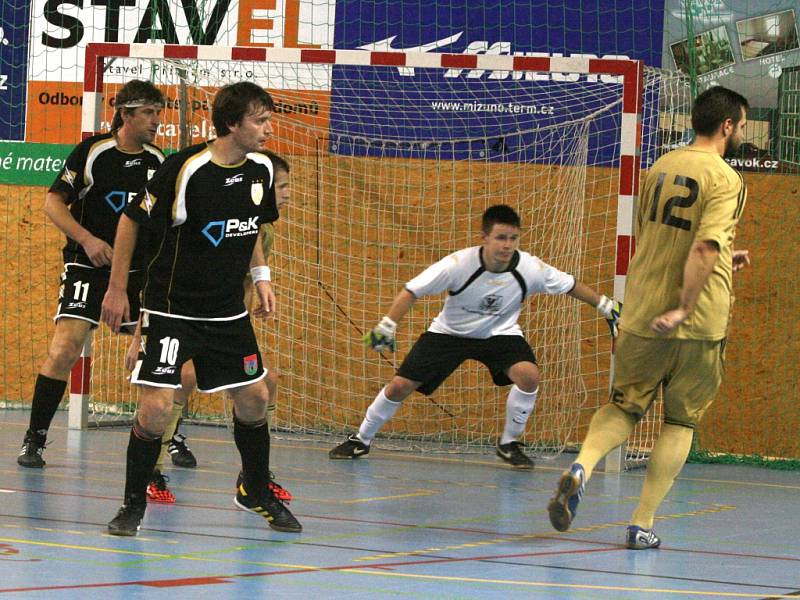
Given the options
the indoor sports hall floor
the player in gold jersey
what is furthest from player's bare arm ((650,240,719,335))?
the indoor sports hall floor

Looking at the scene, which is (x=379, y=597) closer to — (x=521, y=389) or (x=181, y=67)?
(x=521, y=389)

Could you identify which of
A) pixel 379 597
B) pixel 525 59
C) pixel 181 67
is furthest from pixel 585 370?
pixel 379 597

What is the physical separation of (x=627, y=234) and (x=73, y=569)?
543 centimetres

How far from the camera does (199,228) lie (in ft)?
19.6

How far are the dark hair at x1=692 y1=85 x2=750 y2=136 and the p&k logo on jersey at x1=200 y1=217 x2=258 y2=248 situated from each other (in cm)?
196

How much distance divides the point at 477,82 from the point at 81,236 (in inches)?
174

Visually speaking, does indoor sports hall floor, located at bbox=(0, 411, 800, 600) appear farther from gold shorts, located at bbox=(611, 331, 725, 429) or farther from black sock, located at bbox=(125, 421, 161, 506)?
gold shorts, located at bbox=(611, 331, 725, 429)

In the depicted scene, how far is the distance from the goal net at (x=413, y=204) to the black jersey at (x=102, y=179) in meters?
2.59

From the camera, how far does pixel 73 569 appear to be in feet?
16.8

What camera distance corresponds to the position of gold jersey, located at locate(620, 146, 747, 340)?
6023 mm

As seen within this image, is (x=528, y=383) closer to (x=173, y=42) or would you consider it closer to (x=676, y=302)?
(x=676, y=302)

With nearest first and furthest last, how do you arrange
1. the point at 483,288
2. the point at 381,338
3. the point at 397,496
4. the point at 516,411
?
1. the point at 381,338
2. the point at 397,496
3. the point at 483,288
4. the point at 516,411

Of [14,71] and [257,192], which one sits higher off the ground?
[14,71]

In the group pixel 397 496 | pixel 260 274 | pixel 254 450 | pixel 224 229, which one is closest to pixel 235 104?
pixel 224 229
